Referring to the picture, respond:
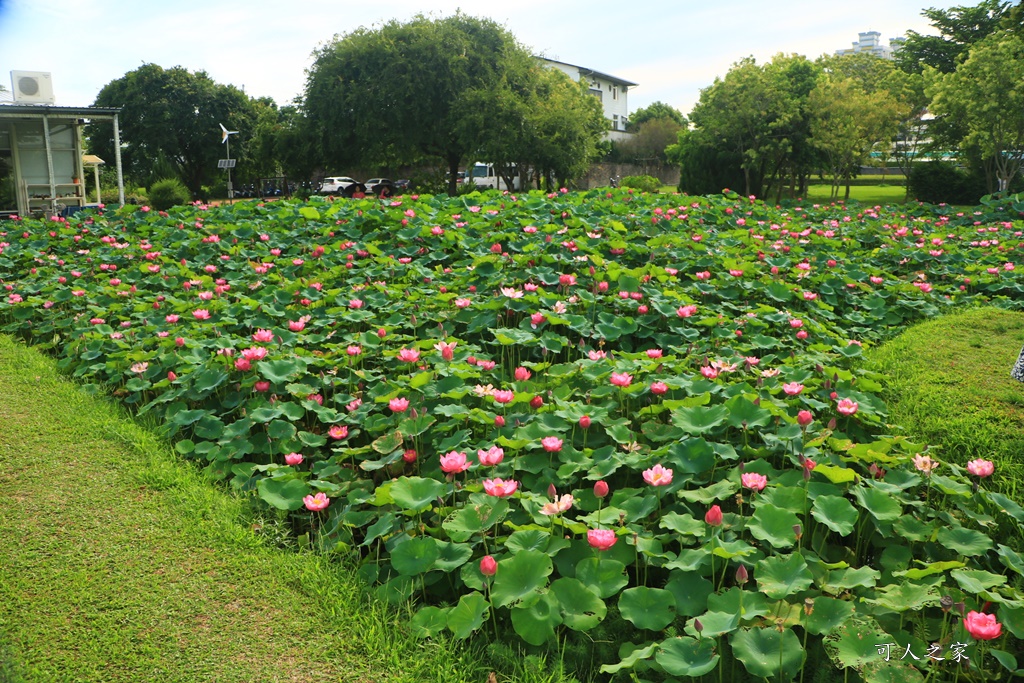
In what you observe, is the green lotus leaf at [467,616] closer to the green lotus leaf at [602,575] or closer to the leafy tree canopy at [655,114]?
the green lotus leaf at [602,575]

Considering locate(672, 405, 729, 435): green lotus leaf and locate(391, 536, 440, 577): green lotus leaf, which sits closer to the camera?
locate(391, 536, 440, 577): green lotus leaf

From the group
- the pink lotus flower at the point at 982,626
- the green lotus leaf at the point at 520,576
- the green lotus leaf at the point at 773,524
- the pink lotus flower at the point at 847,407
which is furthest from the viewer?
the pink lotus flower at the point at 847,407

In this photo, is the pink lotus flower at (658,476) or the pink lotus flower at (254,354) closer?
the pink lotus flower at (658,476)

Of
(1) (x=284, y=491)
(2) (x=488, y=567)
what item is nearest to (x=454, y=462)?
(2) (x=488, y=567)

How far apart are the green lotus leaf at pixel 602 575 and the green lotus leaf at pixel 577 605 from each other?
3 centimetres

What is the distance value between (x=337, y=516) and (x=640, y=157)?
47009 millimetres

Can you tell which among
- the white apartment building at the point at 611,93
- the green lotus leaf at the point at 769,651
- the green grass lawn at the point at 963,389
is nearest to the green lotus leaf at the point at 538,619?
the green lotus leaf at the point at 769,651

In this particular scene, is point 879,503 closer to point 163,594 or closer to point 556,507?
point 556,507

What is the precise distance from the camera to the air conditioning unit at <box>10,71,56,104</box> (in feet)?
54.2

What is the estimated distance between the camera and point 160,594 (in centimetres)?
227

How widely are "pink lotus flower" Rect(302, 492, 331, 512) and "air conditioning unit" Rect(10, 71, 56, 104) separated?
60.2 ft

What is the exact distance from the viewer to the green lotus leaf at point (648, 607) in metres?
1.93

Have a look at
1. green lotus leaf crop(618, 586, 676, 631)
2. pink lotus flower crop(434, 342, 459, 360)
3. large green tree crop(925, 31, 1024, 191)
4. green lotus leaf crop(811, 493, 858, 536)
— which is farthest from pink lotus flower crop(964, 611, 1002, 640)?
large green tree crop(925, 31, 1024, 191)

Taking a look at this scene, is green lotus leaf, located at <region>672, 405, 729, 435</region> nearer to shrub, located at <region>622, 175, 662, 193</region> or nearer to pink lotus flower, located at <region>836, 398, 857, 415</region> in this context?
pink lotus flower, located at <region>836, 398, 857, 415</region>
